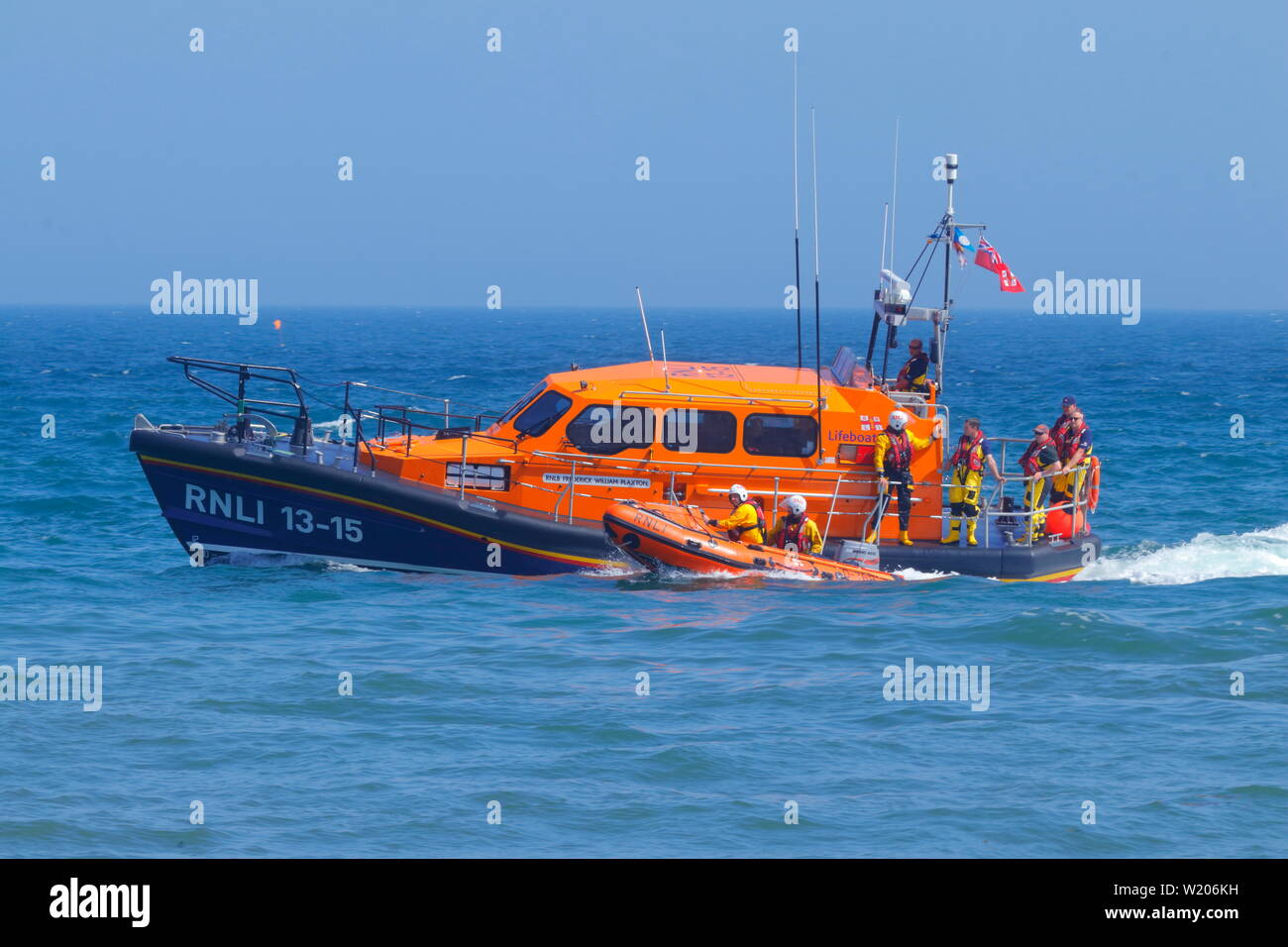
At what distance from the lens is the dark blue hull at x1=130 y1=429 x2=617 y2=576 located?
1427 cm

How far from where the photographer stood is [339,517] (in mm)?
14422

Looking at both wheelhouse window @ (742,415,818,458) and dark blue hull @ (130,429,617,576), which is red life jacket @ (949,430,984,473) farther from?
dark blue hull @ (130,429,617,576)

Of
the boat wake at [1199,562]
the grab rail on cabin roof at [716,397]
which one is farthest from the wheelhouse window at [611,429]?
the boat wake at [1199,562]

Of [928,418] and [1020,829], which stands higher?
[928,418]

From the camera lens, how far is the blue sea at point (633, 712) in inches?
331

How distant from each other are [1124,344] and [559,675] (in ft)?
270

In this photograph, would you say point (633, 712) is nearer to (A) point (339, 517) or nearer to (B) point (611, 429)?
(B) point (611, 429)

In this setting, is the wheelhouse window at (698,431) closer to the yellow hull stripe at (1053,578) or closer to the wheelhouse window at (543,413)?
the wheelhouse window at (543,413)

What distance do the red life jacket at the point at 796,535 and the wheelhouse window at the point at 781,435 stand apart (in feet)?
2.34

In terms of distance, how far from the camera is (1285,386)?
Answer: 47938mm

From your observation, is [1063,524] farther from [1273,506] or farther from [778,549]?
[1273,506]

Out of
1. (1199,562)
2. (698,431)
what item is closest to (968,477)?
(698,431)

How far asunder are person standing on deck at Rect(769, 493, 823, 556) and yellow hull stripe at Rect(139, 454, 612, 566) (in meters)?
1.77
